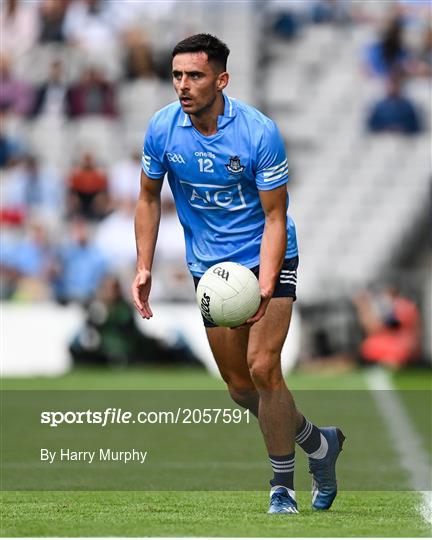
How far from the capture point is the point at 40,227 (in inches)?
845

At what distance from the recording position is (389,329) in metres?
20.3

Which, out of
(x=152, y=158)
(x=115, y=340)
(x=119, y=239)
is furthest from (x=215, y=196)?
(x=119, y=239)

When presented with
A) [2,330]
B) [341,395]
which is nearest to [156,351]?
[2,330]

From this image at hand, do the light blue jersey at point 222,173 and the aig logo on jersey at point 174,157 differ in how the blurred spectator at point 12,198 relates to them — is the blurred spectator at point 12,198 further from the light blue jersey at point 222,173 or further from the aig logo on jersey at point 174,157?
the aig logo on jersey at point 174,157

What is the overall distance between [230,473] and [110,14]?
16172 millimetres

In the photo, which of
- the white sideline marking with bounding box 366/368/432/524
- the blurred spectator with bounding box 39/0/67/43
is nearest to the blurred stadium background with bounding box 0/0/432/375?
the blurred spectator with bounding box 39/0/67/43

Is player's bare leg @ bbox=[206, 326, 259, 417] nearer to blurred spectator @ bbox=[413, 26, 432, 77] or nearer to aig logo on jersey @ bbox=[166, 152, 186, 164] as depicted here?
aig logo on jersey @ bbox=[166, 152, 186, 164]

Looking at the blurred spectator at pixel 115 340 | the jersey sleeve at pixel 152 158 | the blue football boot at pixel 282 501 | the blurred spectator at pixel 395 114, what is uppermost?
the jersey sleeve at pixel 152 158

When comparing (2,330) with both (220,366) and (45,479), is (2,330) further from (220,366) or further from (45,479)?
(220,366)

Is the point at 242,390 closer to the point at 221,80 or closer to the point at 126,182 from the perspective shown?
the point at 221,80

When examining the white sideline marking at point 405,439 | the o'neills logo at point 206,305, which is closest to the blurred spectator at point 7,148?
the white sideline marking at point 405,439

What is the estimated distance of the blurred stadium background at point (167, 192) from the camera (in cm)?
2023

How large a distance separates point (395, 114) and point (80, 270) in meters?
6.55

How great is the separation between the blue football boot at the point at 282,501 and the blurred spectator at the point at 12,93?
56.3ft
